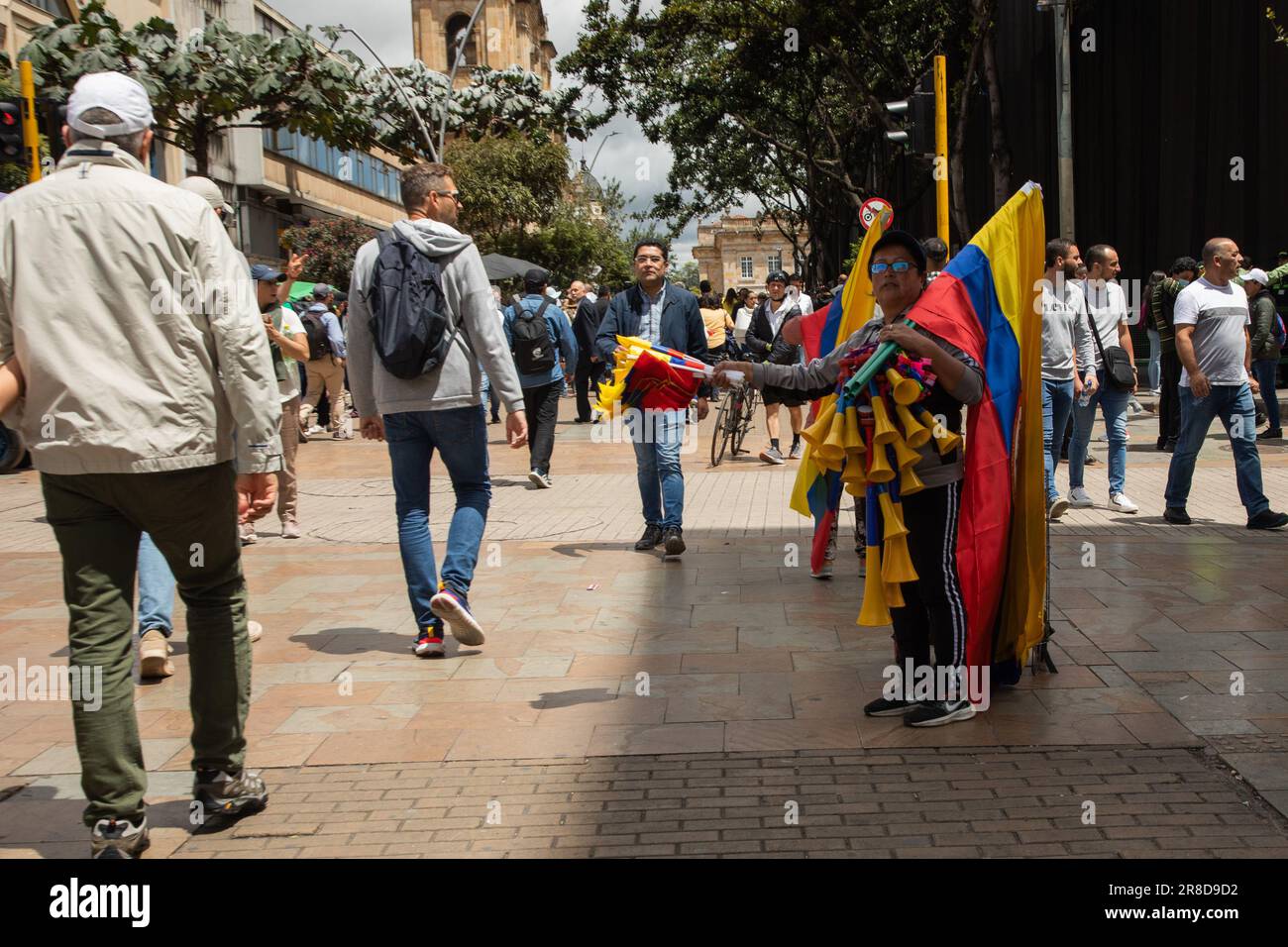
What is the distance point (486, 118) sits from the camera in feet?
115

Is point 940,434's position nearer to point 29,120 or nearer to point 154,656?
point 154,656

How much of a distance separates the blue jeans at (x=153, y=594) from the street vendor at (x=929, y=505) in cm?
257

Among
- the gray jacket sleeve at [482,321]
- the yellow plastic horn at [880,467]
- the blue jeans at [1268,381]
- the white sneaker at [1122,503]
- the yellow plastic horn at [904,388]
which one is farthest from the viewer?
the blue jeans at [1268,381]

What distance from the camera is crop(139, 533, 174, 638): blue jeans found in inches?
220

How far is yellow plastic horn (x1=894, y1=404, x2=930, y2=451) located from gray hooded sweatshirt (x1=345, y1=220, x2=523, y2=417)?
1.83 meters

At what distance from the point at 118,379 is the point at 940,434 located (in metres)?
2.55

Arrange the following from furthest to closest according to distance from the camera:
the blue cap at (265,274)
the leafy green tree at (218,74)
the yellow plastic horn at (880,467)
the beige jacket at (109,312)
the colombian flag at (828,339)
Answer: the leafy green tree at (218,74) < the blue cap at (265,274) < the colombian flag at (828,339) < the yellow plastic horn at (880,467) < the beige jacket at (109,312)

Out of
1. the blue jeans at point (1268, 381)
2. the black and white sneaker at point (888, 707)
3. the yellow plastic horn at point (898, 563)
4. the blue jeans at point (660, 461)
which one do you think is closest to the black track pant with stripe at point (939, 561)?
the yellow plastic horn at point (898, 563)

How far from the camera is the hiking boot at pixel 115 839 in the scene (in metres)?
3.53

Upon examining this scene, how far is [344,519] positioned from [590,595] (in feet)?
11.9

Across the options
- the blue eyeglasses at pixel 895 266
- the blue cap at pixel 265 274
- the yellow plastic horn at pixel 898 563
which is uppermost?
the blue cap at pixel 265 274

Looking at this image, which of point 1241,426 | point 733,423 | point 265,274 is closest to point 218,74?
point 733,423

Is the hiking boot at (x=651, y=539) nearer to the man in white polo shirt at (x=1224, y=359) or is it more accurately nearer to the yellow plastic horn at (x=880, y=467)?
the man in white polo shirt at (x=1224, y=359)
